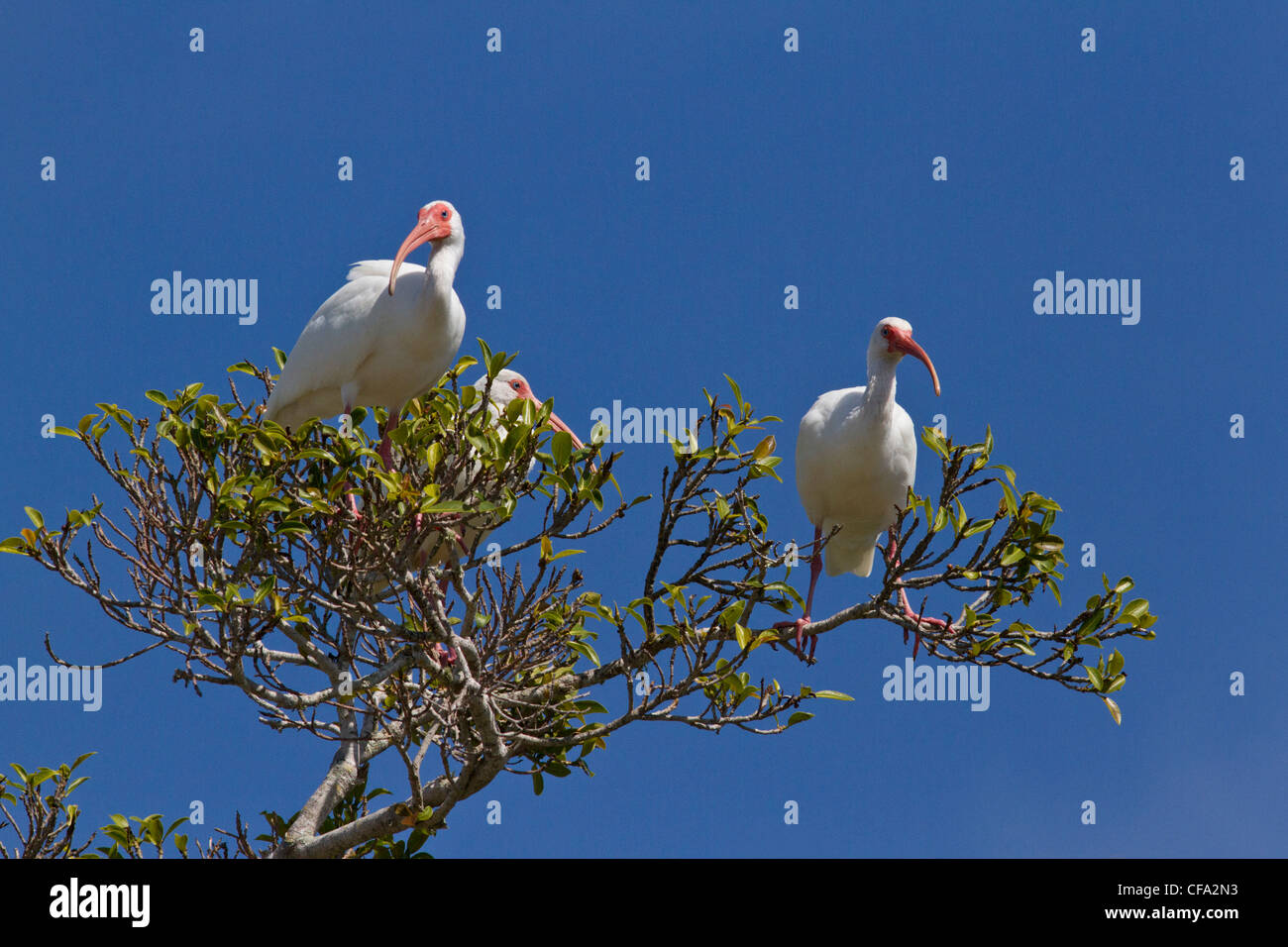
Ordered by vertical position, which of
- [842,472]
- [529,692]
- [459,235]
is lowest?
[529,692]

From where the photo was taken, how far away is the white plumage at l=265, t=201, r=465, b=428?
7059 millimetres

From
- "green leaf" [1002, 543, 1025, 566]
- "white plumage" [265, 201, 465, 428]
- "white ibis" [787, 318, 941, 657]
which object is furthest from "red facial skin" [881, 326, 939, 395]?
"white plumage" [265, 201, 465, 428]

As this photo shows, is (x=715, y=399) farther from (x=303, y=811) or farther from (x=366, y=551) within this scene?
(x=303, y=811)

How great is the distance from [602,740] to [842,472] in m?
2.15

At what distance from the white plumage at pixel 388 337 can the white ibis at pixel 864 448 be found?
215cm

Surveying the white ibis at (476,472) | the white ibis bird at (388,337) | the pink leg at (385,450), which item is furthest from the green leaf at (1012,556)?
the white ibis bird at (388,337)

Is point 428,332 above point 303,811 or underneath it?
above

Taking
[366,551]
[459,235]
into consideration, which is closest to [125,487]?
[366,551]

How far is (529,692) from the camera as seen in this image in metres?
A: 6.28

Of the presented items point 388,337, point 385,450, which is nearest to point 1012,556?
point 385,450

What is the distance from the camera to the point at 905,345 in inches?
297

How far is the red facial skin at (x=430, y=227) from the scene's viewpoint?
23.5 feet

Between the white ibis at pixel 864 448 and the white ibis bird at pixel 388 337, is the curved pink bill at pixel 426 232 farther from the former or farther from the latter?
the white ibis at pixel 864 448

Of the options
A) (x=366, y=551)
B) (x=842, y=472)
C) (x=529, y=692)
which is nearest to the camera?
(x=366, y=551)
